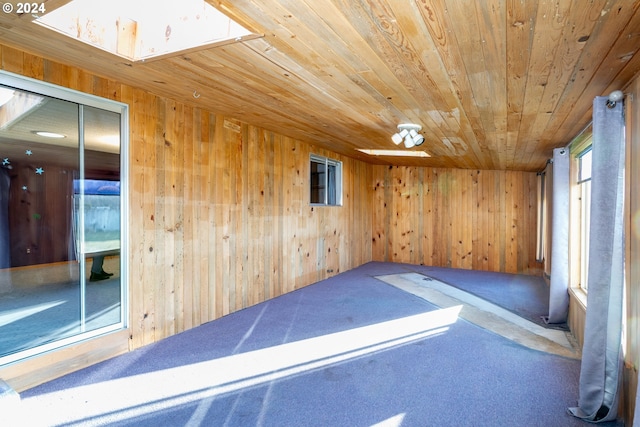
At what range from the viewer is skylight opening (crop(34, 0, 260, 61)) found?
6.18ft

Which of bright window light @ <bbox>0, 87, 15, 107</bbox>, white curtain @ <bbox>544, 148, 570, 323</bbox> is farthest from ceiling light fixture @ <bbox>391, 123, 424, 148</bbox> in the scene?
bright window light @ <bbox>0, 87, 15, 107</bbox>

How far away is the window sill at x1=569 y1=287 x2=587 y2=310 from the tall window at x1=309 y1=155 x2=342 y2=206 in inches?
145

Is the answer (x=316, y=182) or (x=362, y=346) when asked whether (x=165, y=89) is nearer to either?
(x=362, y=346)

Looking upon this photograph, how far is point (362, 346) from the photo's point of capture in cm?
310

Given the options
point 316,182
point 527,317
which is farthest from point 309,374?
point 316,182

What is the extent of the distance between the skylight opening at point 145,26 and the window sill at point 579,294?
11.6ft

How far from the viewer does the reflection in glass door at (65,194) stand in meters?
2.55

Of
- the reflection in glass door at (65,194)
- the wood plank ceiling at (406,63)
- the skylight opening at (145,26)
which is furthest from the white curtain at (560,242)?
the reflection in glass door at (65,194)

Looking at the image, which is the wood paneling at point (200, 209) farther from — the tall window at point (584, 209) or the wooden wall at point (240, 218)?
the tall window at point (584, 209)

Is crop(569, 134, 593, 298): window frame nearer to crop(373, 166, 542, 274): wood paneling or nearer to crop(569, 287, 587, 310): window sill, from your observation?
crop(569, 287, 587, 310): window sill

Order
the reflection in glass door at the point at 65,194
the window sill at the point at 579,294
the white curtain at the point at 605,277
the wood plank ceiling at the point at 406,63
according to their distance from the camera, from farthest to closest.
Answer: the window sill at the point at 579,294, the reflection in glass door at the point at 65,194, the white curtain at the point at 605,277, the wood plank ceiling at the point at 406,63

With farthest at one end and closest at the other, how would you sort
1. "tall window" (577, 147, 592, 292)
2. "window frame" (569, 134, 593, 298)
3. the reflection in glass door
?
"window frame" (569, 134, 593, 298) < "tall window" (577, 147, 592, 292) < the reflection in glass door

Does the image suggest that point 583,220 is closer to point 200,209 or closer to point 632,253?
point 632,253

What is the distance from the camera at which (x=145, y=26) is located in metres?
2.21
